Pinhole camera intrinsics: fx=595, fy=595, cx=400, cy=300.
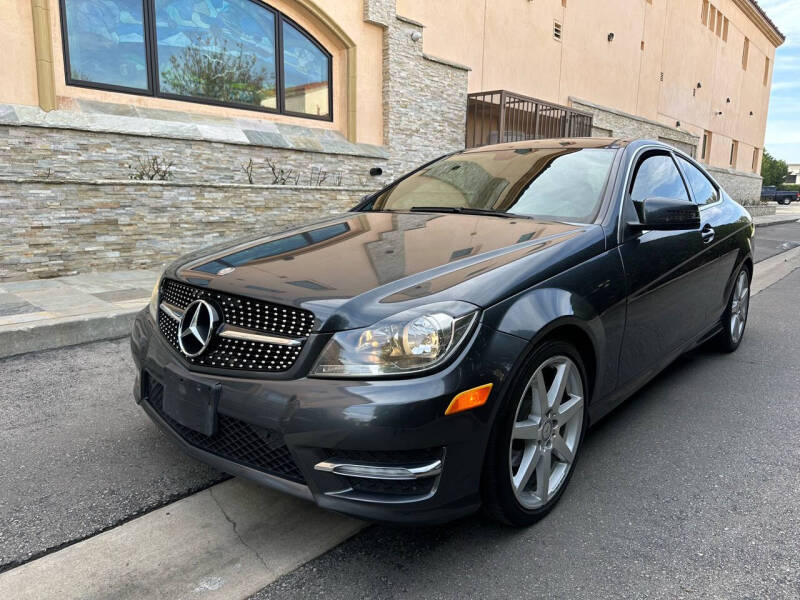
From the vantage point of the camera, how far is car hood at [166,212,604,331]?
206cm

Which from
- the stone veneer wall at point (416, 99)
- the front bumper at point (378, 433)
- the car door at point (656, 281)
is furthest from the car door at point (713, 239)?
the stone veneer wall at point (416, 99)

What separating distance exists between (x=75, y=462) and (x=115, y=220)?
5.20 m

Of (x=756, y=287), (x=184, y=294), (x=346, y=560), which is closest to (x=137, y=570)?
(x=346, y=560)

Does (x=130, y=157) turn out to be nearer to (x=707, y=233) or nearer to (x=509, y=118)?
(x=707, y=233)

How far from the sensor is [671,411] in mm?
3615

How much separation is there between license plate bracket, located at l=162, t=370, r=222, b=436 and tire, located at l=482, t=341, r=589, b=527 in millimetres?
973

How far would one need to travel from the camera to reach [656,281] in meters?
3.08

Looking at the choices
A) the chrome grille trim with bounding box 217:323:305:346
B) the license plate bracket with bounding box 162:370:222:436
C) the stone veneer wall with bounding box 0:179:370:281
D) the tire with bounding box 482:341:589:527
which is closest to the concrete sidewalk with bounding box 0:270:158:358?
the stone veneer wall with bounding box 0:179:370:281

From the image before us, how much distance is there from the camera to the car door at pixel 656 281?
115 inches

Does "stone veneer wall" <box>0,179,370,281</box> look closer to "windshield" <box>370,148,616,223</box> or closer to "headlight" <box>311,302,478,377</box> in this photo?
"windshield" <box>370,148,616,223</box>

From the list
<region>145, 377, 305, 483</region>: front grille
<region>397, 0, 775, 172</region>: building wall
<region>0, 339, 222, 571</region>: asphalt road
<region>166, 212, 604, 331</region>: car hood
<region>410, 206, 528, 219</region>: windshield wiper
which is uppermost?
<region>397, 0, 775, 172</region>: building wall

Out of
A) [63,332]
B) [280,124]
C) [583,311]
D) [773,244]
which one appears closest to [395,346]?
[583,311]

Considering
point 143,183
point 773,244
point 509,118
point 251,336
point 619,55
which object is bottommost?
point 773,244

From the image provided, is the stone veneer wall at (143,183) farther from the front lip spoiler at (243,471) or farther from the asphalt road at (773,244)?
the asphalt road at (773,244)
